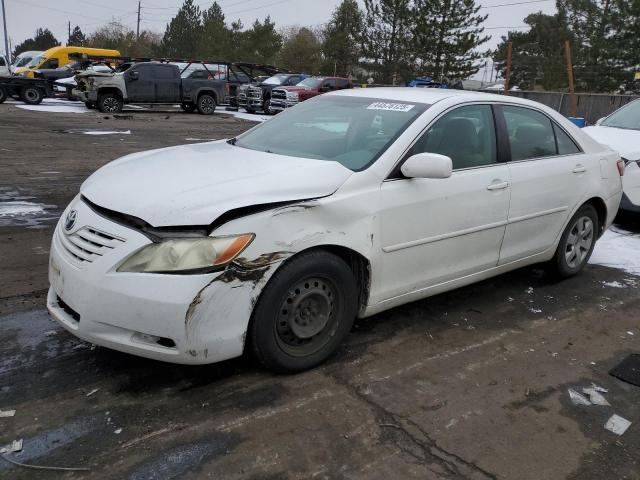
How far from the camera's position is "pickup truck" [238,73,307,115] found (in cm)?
2481

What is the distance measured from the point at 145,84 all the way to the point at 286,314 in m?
20.6

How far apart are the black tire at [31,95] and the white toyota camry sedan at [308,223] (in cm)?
2063

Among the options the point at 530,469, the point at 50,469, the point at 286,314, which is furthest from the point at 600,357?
the point at 50,469

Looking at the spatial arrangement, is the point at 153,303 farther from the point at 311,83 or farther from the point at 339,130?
the point at 311,83

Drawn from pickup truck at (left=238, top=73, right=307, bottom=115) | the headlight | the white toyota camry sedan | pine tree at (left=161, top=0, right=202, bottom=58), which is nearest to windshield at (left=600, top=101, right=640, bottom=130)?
the white toyota camry sedan

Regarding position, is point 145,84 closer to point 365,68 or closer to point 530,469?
point 530,469

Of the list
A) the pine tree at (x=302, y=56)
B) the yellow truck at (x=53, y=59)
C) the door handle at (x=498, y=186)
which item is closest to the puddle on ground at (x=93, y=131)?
the door handle at (x=498, y=186)

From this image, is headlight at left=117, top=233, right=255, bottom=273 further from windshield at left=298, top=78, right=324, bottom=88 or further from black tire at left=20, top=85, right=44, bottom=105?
black tire at left=20, top=85, right=44, bottom=105

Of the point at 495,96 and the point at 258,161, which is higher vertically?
the point at 495,96

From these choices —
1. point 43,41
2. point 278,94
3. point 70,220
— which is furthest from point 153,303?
point 43,41

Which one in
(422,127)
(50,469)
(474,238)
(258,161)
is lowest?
(50,469)

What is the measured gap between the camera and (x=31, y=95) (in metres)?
21.8

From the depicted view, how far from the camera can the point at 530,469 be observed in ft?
8.68

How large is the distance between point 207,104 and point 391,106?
2077cm
